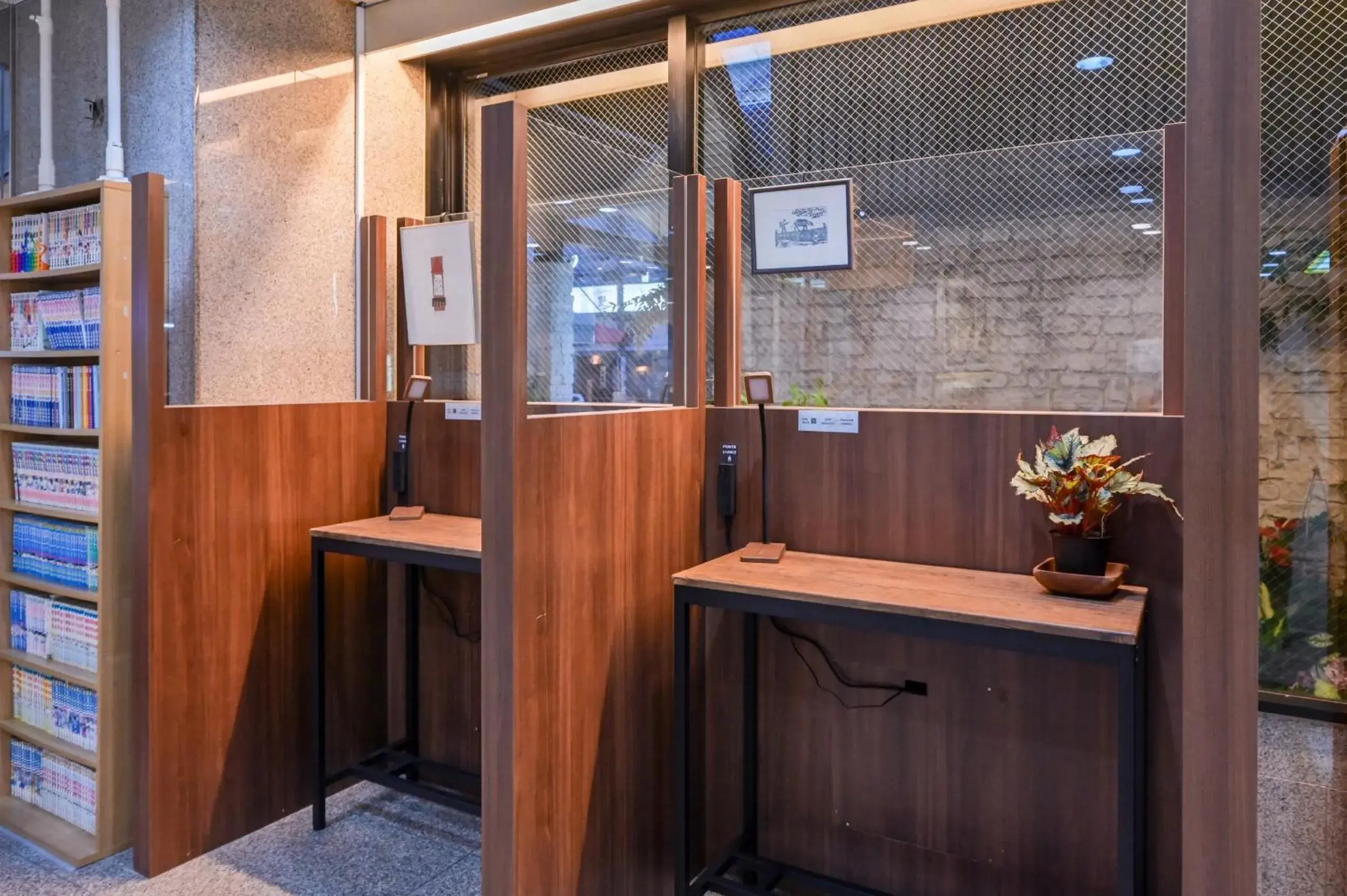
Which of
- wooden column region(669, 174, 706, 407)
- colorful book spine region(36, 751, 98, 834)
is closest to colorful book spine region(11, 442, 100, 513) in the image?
colorful book spine region(36, 751, 98, 834)

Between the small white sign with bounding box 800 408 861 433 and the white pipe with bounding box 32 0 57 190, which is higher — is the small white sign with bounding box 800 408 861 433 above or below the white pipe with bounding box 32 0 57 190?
below

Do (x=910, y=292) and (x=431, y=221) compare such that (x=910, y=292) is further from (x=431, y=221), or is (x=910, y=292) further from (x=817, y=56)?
(x=431, y=221)

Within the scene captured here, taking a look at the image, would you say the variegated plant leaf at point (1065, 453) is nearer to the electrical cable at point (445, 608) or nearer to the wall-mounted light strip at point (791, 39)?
the wall-mounted light strip at point (791, 39)

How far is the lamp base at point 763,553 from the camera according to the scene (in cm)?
209

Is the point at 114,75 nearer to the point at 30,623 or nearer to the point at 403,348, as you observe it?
the point at 403,348

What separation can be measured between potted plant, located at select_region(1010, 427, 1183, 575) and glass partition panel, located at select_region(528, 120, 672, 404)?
1006 mm

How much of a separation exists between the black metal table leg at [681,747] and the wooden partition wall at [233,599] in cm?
138

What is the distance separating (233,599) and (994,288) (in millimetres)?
2265

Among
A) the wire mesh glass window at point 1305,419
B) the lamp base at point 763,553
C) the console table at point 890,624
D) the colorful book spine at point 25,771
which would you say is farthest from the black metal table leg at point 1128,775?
the colorful book spine at point 25,771

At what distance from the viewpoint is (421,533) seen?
246 centimetres

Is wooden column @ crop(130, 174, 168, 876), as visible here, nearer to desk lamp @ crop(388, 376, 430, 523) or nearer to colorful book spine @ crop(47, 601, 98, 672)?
colorful book spine @ crop(47, 601, 98, 672)

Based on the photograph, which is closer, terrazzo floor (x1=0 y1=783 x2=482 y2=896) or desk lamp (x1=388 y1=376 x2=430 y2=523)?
terrazzo floor (x1=0 y1=783 x2=482 y2=896)

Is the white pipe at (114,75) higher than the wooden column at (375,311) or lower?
higher

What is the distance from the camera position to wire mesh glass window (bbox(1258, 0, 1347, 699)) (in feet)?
6.23
